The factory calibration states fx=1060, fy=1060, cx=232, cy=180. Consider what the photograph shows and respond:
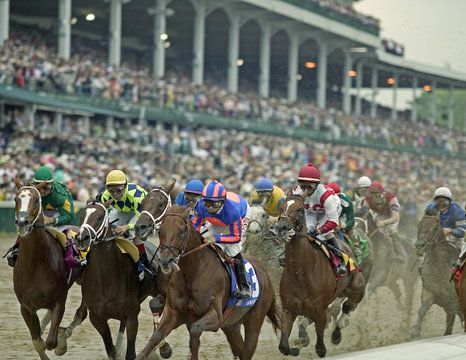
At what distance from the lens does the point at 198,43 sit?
114 ft

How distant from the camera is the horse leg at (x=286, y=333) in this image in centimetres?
924

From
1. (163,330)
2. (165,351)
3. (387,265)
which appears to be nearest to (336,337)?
(165,351)

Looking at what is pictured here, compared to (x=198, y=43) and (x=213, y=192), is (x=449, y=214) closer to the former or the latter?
(x=213, y=192)

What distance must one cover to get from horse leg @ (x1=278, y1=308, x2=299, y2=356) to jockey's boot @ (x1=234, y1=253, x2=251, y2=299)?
111 cm

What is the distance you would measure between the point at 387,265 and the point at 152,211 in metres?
6.71

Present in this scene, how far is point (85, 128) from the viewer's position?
25891mm

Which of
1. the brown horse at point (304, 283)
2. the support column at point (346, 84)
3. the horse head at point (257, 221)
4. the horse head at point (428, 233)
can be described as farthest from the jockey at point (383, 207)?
the support column at point (346, 84)

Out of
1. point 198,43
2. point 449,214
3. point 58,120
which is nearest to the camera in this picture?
point 449,214

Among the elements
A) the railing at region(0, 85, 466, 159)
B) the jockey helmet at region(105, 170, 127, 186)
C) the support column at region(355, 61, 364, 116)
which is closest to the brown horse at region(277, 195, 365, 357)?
the jockey helmet at region(105, 170, 127, 186)

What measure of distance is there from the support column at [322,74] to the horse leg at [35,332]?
34205mm

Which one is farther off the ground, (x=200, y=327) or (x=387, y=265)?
(x=200, y=327)

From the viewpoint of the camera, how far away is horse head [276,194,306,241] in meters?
8.95

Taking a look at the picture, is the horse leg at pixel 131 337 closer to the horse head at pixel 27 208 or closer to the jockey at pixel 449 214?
the horse head at pixel 27 208

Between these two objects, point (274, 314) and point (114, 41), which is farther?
point (114, 41)
